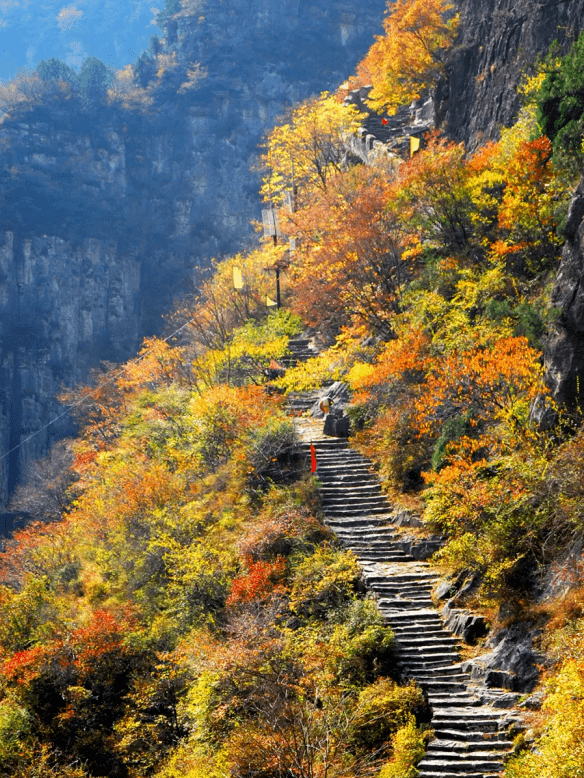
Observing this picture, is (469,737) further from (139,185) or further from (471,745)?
(139,185)

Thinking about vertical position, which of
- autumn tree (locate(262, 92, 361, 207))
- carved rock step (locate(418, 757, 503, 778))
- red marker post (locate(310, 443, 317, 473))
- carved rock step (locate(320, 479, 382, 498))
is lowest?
carved rock step (locate(418, 757, 503, 778))

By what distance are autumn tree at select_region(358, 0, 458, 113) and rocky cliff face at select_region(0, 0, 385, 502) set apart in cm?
4442

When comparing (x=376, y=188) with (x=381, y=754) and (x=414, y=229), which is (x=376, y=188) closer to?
(x=414, y=229)

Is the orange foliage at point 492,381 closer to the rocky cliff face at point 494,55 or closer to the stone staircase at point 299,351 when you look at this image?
the stone staircase at point 299,351

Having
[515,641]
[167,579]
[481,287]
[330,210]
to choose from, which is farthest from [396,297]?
[515,641]

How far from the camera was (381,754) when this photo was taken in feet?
44.4

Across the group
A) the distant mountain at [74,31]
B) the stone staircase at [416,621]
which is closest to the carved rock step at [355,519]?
the stone staircase at [416,621]

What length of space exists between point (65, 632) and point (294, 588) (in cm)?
700

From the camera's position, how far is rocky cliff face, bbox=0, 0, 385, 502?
82500mm

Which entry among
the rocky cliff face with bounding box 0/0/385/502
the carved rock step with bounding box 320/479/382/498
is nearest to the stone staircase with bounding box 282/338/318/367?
the carved rock step with bounding box 320/479/382/498

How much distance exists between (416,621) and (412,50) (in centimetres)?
3213

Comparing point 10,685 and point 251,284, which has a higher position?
point 251,284

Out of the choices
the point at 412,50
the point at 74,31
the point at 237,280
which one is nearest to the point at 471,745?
the point at 237,280

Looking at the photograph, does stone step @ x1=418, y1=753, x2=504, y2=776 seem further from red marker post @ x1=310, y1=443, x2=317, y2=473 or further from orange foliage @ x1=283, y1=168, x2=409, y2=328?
orange foliage @ x1=283, y1=168, x2=409, y2=328
